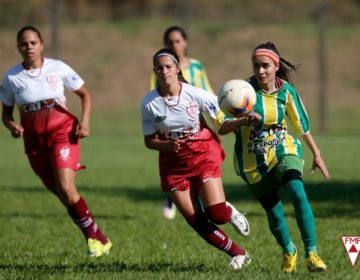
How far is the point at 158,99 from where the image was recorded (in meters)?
7.76

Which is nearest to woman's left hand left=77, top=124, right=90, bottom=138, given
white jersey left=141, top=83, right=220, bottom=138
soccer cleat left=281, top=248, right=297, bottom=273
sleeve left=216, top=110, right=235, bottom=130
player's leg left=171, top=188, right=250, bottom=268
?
white jersey left=141, top=83, right=220, bottom=138

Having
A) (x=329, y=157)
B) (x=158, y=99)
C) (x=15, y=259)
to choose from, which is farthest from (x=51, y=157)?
(x=329, y=157)

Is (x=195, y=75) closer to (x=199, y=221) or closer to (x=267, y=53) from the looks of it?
(x=199, y=221)

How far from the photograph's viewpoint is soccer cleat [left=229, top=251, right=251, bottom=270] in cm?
775

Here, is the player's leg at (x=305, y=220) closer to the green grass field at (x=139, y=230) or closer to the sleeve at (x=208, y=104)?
the green grass field at (x=139, y=230)

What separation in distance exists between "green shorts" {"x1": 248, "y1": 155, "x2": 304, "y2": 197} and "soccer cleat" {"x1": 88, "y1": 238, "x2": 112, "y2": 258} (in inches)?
74.3

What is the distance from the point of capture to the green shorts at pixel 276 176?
7383mm

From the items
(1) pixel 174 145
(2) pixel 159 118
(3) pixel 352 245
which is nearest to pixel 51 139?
(2) pixel 159 118

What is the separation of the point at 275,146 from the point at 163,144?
852 mm

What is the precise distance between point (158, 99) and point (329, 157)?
49.2 feet

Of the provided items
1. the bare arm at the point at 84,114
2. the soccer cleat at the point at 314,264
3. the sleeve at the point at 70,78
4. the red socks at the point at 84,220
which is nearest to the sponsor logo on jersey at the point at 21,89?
the sleeve at the point at 70,78

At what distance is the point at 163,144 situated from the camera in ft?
25.0

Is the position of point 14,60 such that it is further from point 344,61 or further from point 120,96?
point 344,61

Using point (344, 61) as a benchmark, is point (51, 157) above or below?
above
